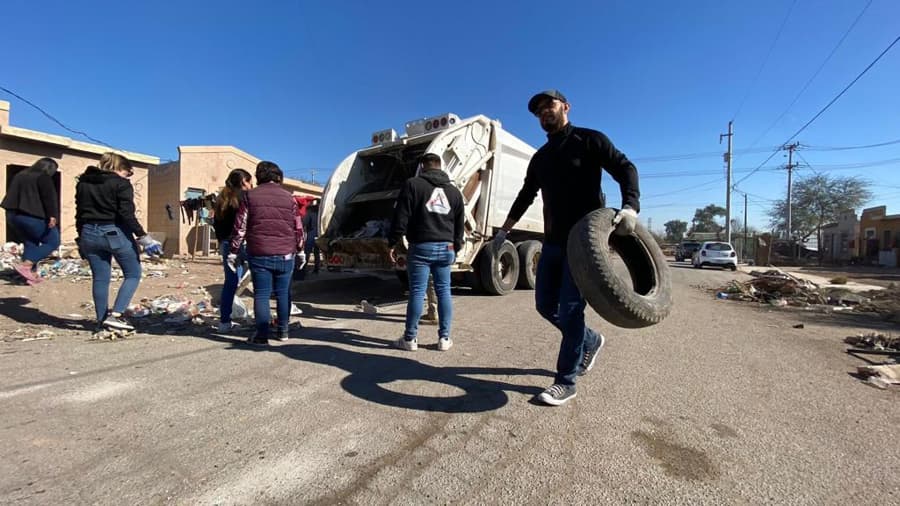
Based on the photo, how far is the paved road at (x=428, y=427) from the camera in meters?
1.86

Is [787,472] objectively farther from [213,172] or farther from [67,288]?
[213,172]

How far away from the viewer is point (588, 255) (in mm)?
2477

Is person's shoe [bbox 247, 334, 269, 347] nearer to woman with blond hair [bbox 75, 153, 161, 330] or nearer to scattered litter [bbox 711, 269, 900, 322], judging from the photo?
woman with blond hair [bbox 75, 153, 161, 330]

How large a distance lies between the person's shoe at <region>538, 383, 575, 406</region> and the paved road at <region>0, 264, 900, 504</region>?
0.05 meters

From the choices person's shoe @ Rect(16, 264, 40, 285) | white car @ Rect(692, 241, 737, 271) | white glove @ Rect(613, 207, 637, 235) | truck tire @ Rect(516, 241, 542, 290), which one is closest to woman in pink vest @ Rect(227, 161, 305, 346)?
white glove @ Rect(613, 207, 637, 235)

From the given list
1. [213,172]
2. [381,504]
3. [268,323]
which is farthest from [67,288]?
[213,172]

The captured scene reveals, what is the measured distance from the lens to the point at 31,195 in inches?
220

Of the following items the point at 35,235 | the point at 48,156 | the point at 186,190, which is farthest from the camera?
the point at 186,190

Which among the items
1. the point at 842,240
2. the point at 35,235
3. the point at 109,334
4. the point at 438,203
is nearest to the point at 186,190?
the point at 35,235

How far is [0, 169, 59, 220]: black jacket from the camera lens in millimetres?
5539

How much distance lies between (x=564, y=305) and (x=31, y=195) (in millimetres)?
6617

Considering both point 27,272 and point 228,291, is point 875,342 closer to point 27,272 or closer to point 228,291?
point 228,291

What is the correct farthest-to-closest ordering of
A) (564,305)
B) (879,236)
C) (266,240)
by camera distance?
1. (879,236)
2. (266,240)
3. (564,305)

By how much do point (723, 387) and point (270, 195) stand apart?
4.03 metres
